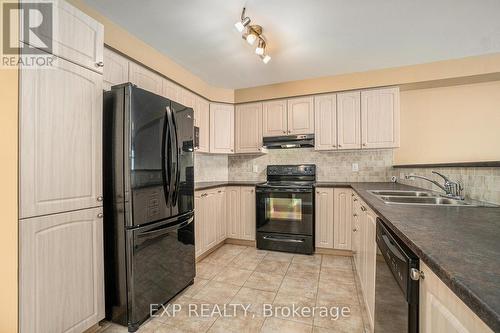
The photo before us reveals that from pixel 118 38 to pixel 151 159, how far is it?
3.84 feet

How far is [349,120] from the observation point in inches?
122

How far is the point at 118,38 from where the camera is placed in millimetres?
1952

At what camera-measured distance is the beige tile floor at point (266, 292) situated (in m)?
1.63

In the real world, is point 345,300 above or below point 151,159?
below

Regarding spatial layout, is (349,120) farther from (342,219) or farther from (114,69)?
(114,69)

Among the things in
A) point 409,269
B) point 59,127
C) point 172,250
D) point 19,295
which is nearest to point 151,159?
point 59,127

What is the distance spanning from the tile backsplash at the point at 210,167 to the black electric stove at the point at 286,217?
95 cm

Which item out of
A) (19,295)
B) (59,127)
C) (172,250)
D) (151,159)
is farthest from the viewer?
(172,250)

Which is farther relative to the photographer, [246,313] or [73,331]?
[246,313]

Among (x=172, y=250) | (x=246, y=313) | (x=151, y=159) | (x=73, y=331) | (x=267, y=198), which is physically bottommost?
(x=246, y=313)

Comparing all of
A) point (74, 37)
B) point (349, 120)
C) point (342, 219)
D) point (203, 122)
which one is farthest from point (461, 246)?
point (203, 122)

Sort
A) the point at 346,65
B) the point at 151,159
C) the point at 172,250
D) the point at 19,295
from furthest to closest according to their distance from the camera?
the point at 346,65 → the point at 172,250 → the point at 151,159 → the point at 19,295

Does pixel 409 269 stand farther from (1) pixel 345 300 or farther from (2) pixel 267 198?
(2) pixel 267 198

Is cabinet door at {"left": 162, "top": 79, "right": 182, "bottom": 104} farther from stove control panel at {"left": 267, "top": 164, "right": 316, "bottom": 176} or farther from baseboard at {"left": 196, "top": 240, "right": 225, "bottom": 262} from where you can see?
baseboard at {"left": 196, "top": 240, "right": 225, "bottom": 262}
